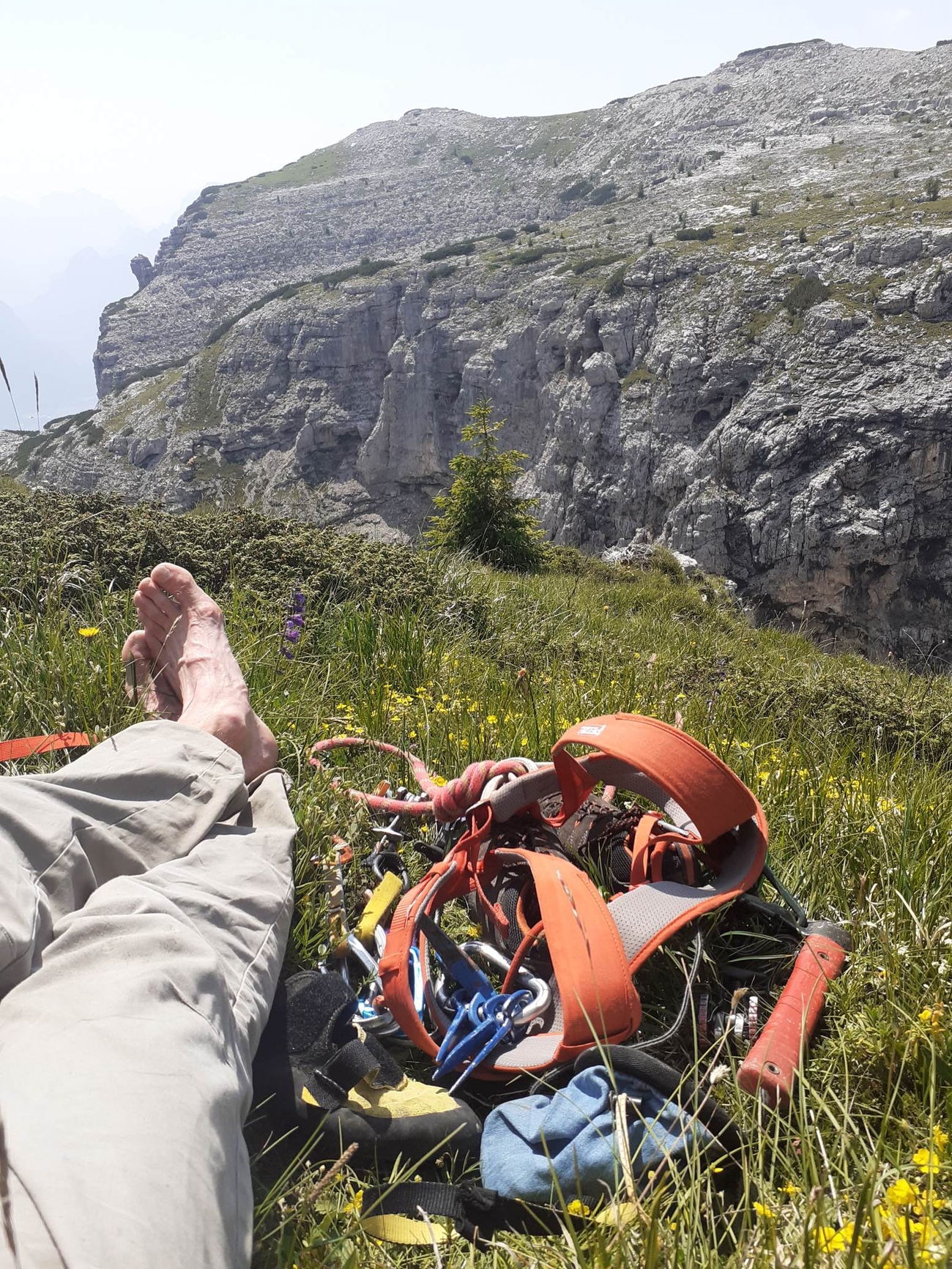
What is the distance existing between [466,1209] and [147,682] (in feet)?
6.26

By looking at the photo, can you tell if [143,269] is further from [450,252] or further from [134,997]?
[134,997]

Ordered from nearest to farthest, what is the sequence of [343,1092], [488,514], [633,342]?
1. [343,1092]
2. [488,514]
3. [633,342]

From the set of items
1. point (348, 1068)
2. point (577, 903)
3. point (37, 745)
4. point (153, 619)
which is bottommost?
point (348, 1068)

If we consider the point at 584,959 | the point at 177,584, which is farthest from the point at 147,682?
the point at 584,959

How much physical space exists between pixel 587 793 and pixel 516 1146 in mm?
830

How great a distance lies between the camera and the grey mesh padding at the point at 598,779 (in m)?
1.66

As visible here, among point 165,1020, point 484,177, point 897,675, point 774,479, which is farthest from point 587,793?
point 484,177

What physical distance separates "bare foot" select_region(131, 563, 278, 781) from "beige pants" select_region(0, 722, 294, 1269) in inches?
13.0

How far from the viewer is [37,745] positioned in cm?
197

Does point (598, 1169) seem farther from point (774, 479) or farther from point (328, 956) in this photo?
point (774, 479)

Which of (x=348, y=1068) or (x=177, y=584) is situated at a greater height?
(x=177, y=584)

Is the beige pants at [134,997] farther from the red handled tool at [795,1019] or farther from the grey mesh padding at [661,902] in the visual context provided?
the red handled tool at [795,1019]

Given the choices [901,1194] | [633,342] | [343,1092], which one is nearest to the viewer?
[901,1194]

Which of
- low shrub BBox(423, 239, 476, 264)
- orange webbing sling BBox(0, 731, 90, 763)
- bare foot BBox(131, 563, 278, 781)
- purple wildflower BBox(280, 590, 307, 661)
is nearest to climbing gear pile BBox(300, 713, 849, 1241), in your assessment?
bare foot BBox(131, 563, 278, 781)
